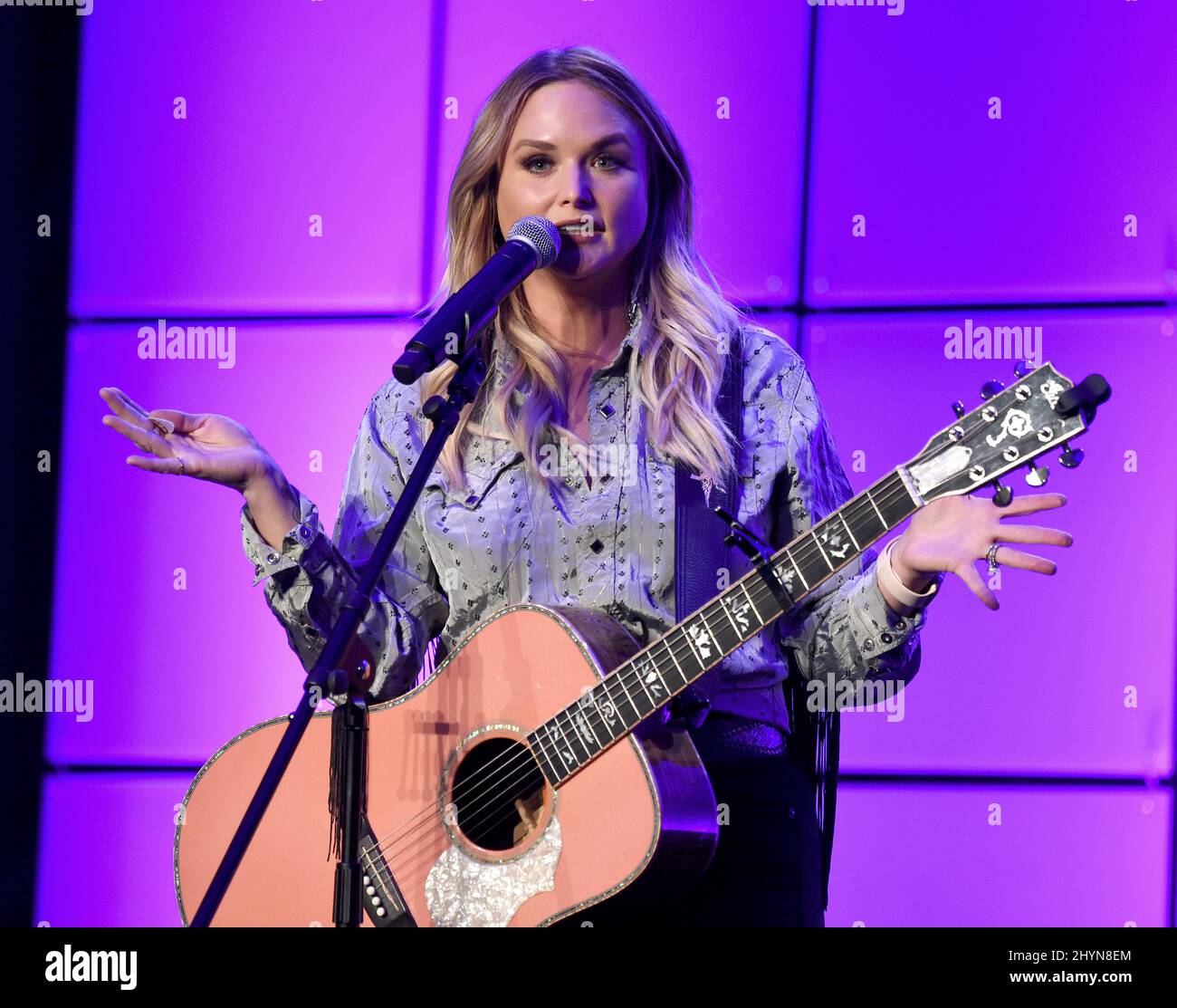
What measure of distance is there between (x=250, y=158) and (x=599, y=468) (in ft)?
5.18

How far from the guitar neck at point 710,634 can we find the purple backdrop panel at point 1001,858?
4.14 feet

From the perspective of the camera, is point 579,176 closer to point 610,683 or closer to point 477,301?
point 477,301

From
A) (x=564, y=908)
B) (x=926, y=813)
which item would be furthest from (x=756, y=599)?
(x=926, y=813)

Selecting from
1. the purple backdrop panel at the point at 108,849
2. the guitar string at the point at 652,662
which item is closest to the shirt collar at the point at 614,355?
the guitar string at the point at 652,662

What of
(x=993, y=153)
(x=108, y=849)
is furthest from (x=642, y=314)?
(x=108, y=849)

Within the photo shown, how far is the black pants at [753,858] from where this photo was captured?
2.36 m

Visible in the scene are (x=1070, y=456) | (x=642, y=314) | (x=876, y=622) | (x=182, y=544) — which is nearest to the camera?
(x=1070, y=456)

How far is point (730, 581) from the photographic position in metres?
2.48

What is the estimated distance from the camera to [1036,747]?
3201 mm

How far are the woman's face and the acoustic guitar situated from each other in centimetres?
66

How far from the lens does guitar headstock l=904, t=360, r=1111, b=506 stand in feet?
6.29

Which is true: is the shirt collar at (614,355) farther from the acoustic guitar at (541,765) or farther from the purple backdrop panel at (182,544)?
the purple backdrop panel at (182,544)

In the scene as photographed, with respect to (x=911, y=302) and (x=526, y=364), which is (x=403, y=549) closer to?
(x=526, y=364)

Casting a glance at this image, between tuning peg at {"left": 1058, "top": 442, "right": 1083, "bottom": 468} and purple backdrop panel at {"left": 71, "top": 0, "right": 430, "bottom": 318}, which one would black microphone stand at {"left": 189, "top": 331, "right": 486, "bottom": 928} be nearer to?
tuning peg at {"left": 1058, "top": 442, "right": 1083, "bottom": 468}
